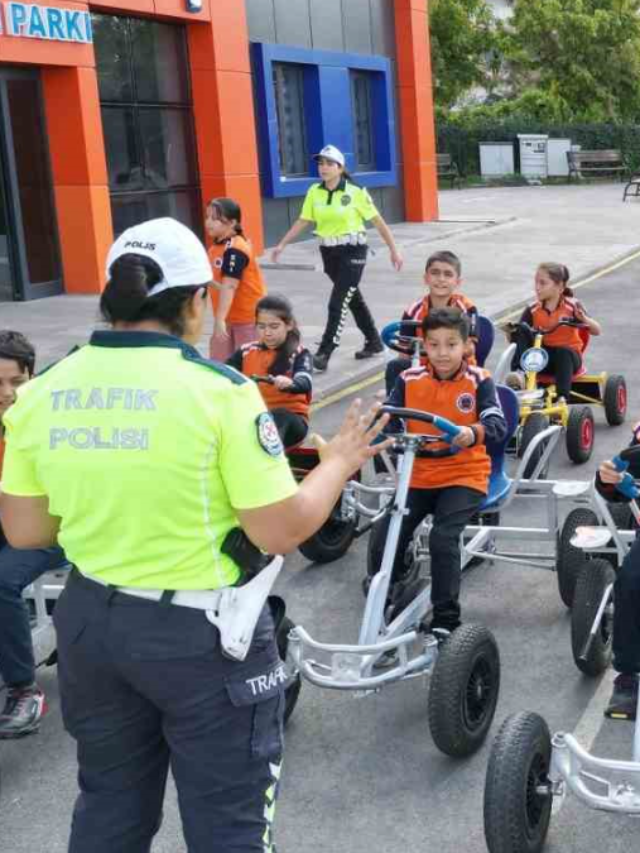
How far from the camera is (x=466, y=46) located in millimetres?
45094

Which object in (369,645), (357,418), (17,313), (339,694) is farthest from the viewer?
(17,313)

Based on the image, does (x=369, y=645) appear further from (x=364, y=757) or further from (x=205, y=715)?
(x=205, y=715)

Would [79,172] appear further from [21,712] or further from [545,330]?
[21,712]

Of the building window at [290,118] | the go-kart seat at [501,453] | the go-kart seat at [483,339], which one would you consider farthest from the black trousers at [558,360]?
the building window at [290,118]

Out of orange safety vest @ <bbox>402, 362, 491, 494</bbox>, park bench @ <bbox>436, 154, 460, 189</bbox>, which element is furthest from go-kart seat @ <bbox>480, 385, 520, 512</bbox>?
park bench @ <bbox>436, 154, 460, 189</bbox>

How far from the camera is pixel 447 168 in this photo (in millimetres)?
40469

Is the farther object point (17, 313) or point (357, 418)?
point (17, 313)

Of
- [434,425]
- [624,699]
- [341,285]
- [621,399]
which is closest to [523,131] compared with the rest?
[341,285]

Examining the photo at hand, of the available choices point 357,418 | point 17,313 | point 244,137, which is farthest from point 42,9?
point 357,418

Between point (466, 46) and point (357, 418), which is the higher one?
point (466, 46)

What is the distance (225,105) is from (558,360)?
11562mm

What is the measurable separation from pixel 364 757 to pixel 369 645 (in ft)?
1.33

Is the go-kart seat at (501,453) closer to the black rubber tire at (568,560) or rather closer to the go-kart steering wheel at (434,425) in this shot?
the black rubber tire at (568,560)

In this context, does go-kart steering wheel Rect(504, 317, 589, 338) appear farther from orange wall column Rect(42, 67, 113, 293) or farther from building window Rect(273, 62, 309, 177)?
building window Rect(273, 62, 309, 177)
